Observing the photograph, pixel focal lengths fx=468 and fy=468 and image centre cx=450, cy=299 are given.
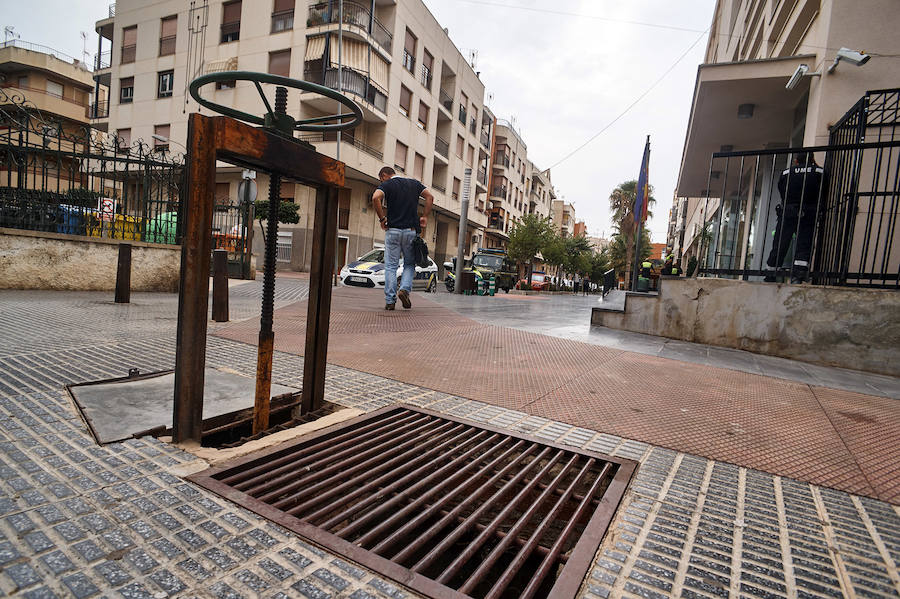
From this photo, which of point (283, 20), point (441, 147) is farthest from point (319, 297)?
point (441, 147)

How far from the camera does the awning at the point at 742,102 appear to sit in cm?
739

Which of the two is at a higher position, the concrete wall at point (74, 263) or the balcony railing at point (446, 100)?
the balcony railing at point (446, 100)

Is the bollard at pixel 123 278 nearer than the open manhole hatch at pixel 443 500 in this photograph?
No

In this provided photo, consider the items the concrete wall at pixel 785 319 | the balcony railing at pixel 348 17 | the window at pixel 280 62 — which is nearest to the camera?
the concrete wall at pixel 785 319

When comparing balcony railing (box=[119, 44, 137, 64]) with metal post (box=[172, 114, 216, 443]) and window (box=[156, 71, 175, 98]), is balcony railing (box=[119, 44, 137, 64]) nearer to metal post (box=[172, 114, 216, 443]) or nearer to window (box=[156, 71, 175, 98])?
window (box=[156, 71, 175, 98])

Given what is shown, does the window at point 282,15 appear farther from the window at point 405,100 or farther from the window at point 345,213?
the window at point 345,213

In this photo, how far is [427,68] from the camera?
30.2 m

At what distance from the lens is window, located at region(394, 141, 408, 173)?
2766cm

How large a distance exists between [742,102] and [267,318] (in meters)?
9.53

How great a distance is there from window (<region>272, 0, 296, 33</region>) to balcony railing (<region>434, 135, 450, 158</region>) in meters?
11.2

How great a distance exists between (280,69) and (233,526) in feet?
90.1

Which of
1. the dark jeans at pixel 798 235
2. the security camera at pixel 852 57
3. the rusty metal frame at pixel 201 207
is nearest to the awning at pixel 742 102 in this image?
the security camera at pixel 852 57

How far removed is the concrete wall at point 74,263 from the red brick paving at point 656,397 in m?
3.77

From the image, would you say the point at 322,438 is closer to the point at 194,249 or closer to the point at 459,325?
the point at 194,249
